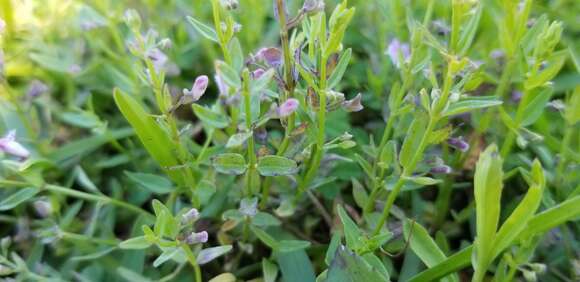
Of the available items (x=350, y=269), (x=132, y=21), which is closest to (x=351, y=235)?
(x=350, y=269)

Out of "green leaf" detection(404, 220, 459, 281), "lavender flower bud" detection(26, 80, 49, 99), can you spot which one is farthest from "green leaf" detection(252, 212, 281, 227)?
"lavender flower bud" detection(26, 80, 49, 99)

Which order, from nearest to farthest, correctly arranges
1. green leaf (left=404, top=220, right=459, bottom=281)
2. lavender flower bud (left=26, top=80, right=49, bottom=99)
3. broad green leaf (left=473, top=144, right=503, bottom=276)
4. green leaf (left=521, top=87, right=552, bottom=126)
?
1. broad green leaf (left=473, top=144, right=503, bottom=276)
2. green leaf (left=404, top=220, right=459, bottom=281)
3. green leaf (left=521, top=87, right=552, bottom=126)
4. lavender flower bud (left=26, top=80, right=49, bottom=99)

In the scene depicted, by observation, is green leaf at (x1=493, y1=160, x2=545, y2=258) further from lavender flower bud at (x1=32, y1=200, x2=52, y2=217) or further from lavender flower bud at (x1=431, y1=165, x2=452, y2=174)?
lavender flower bud at (x1=32, y1=200, x2=52, y2=217)

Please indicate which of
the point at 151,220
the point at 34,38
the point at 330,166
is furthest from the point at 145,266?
the point at 34,38

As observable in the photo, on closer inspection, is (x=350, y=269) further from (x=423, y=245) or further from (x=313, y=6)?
(x=313, y=6)


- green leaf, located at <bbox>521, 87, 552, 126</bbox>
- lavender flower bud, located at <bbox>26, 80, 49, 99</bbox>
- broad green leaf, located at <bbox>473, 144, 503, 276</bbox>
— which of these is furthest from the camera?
lavender flower bud, located at <bbox>26, 80, 49, 99</bbox>
